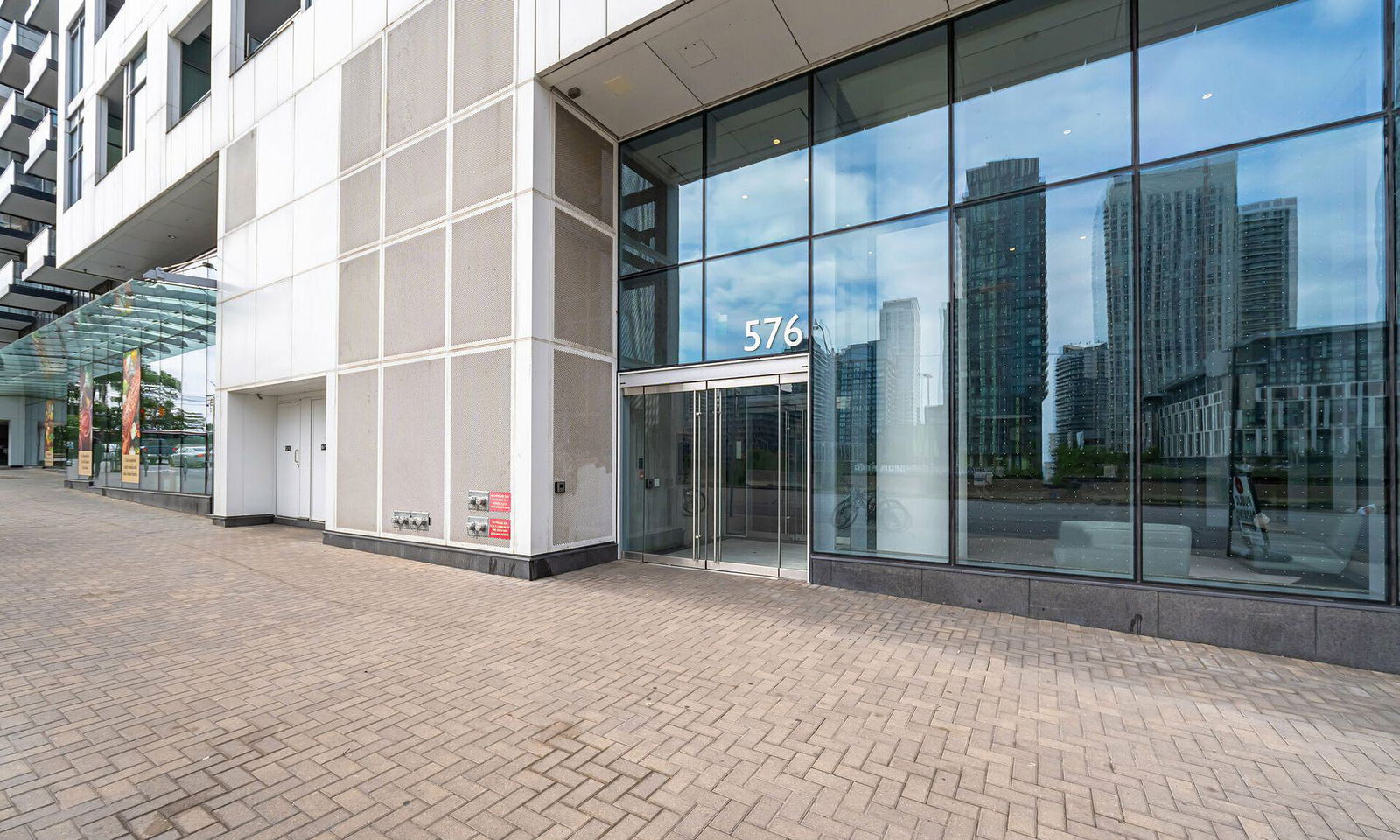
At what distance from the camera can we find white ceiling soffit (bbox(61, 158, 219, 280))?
49.4ft

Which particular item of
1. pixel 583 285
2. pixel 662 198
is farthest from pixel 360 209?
pixel 662 198

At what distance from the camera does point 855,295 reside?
776 centimetres

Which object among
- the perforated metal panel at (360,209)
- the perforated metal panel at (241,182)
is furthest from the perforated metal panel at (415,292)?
the perforated metal panel at (241,182)

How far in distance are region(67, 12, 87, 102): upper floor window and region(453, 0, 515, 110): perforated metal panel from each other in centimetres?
2263

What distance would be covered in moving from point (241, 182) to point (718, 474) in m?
12.8

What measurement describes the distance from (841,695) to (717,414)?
506 cm

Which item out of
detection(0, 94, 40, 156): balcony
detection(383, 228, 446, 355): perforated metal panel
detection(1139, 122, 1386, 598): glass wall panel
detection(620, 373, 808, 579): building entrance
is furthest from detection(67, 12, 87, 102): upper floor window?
detection(1139, 122, 1386, 598): glass wall panel

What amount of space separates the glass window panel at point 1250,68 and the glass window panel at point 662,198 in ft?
18.7

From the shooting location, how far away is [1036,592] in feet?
20.5

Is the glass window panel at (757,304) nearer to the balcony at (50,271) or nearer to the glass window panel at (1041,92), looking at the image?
the glass window panel at (1041,92)

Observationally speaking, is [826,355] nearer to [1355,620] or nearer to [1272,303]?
[1272,303]

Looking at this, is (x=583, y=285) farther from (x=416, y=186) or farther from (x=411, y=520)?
(x=411, y=520)

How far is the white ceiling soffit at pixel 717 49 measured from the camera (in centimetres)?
698

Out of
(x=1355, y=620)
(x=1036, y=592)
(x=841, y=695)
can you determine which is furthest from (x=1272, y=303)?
(x=841, y=695)
